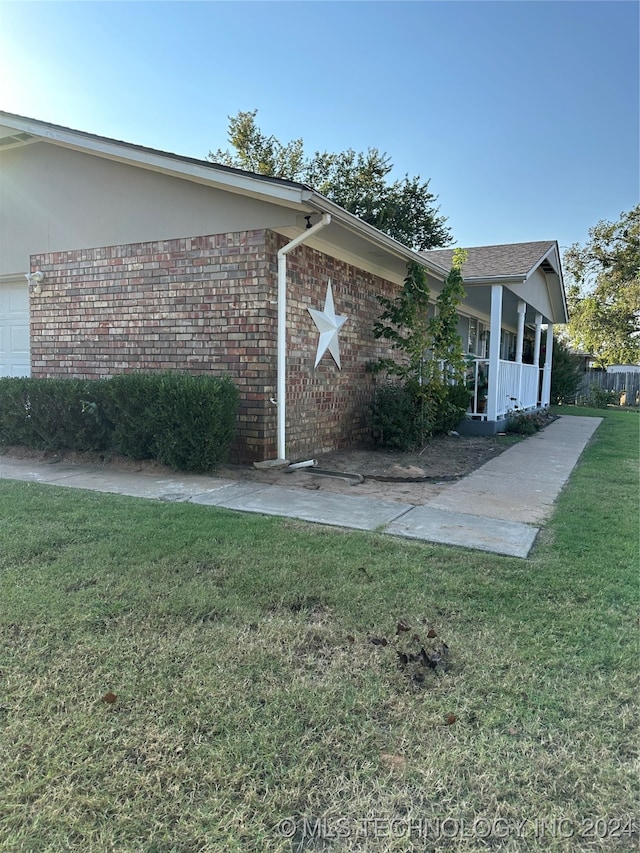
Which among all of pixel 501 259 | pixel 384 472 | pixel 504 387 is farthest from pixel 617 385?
pixel 384 472

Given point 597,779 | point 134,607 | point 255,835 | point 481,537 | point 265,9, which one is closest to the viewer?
point 255,835

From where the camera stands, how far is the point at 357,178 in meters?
29.3

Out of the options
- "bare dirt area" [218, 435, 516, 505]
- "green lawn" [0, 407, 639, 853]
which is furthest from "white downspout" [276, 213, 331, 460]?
"green lawn" [0, 407, 639, 853]

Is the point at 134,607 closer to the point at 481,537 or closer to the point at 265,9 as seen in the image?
the point at 481,537

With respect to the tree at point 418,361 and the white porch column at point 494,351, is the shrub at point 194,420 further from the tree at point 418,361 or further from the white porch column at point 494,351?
the white porch column at point 494,351

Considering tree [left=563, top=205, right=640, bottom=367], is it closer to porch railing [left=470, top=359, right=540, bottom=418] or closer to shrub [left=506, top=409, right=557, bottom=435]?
porch railing [left=470, top=359, right=540, bottom=418]

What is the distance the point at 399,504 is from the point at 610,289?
32.2 metres

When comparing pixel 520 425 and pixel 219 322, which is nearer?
pixel 219 322

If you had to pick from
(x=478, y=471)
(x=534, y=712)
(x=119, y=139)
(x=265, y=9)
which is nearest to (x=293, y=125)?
(x=265, y=9)

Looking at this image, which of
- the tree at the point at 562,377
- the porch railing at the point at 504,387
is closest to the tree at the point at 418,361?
the porch railing at the point at 504,387

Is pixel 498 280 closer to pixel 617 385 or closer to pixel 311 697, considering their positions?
pixel 311 697

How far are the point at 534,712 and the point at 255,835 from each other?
1.21m

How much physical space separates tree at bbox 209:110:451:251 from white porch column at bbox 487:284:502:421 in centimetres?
1857

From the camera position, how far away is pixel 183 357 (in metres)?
7.55
